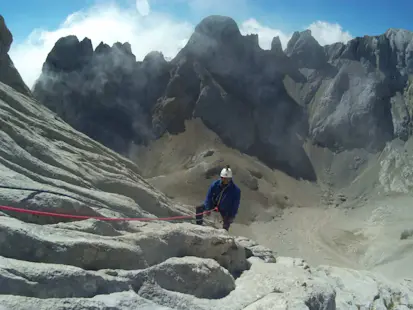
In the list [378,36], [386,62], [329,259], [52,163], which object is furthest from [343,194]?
[52,163]

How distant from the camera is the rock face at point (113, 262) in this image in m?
4.96

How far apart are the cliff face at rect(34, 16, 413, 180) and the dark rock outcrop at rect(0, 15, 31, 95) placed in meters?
30.9

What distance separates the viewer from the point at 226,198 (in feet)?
34.7

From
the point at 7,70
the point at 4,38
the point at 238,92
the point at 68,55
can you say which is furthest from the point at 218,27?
the point at 7,70

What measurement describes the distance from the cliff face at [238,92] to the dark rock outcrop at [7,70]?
30939 mm

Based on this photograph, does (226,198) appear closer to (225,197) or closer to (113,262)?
(225,197)

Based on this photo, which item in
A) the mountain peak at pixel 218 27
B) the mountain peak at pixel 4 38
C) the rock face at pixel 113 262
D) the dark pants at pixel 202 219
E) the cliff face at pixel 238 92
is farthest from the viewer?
the mountain peak at pixel 218 27

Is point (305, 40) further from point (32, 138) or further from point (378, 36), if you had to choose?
point (32, 138)

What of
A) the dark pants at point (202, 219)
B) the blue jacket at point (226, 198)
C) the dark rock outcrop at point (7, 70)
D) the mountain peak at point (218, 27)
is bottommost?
the dark pants at point (202, 219)

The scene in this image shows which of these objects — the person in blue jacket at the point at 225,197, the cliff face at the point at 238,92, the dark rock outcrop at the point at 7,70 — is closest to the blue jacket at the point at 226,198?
the person in blue jacket at the point at 225,197

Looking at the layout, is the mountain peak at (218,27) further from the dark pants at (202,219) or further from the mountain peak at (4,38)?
the dark pants at (202,219)

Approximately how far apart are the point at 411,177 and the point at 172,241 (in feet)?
134

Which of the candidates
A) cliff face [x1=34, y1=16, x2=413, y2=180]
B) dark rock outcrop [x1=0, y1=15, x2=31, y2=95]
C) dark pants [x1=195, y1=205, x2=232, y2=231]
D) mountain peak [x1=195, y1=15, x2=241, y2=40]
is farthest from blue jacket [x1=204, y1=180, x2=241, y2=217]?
mountain peak [x1=195, y1=15, x2=241, y2=40]

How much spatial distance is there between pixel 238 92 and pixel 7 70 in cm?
3855
